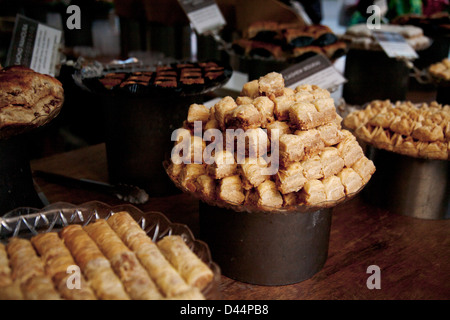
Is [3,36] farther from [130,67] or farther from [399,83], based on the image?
[399,83]

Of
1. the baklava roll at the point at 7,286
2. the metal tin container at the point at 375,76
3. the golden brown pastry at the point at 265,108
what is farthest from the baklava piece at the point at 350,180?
the metal tin container at the point at 375,76

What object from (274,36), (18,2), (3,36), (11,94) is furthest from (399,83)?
(18,2)

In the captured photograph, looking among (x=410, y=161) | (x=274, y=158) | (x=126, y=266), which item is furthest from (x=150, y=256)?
(x=410, y=161)

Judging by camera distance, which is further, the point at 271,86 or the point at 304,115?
the point at 271,86

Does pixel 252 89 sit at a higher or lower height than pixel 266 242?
higher

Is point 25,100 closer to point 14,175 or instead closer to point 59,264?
point 14,175
